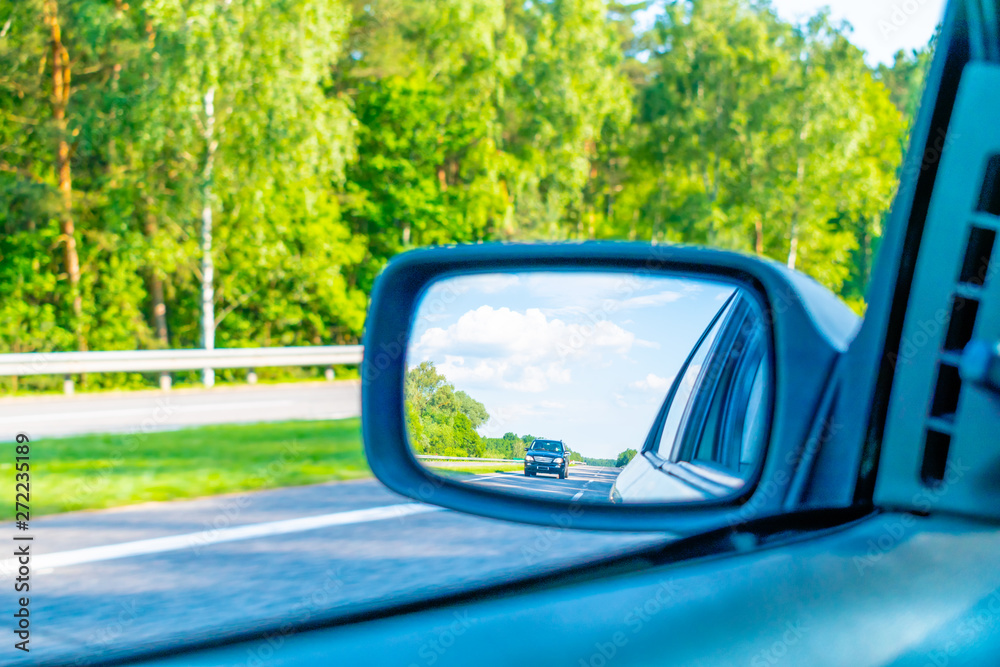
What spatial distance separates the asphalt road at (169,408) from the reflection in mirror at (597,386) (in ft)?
26.9

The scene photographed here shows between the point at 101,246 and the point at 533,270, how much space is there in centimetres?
2164

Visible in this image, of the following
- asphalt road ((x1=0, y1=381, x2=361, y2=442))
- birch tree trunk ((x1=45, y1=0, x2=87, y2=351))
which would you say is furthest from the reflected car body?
birch tree trunk ((x1=45, y1=0, x2=87, y2=351))

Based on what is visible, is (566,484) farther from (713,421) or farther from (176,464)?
(176,464)

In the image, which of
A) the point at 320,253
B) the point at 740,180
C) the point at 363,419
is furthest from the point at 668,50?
the point at 363,419

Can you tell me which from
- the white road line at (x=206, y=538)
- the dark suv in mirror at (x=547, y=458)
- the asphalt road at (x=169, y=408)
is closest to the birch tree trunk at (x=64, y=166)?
the asphalt road at (x=169, y=408)

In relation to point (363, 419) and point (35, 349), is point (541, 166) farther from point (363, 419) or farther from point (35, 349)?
point (363, 419)

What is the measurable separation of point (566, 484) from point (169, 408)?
1243 cm

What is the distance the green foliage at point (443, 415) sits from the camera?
122 cm

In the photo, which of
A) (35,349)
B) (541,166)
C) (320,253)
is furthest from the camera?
(541,166)

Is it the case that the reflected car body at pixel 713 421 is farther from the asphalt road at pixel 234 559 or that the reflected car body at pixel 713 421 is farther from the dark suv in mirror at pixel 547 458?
the asphalt road at pixel 234 559

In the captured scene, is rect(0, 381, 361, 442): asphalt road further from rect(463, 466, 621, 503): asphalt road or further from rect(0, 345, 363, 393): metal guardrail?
rect(463, 466, 621, 503): asphalt road

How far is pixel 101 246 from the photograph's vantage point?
67.8ft

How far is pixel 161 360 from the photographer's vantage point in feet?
48.1

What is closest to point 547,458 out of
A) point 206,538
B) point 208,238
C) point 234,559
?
point 234,559
